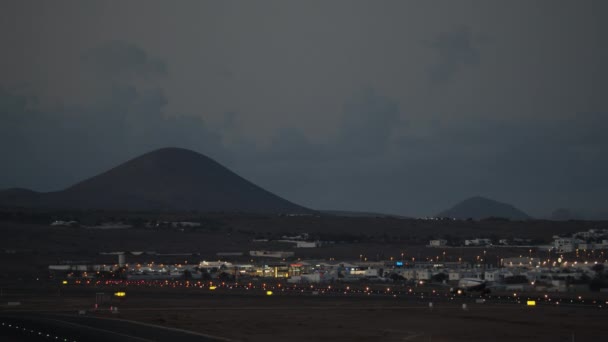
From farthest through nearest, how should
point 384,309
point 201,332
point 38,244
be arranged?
point 38,244 → point 384,309 → point 201,332

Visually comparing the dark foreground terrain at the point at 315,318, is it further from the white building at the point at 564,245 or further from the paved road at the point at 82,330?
the white building at the point at 564,245

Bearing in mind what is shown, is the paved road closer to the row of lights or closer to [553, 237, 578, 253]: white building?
the row of lights

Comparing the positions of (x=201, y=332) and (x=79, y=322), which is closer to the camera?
(x=201, y=332)

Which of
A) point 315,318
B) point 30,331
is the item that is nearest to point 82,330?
point 30,331

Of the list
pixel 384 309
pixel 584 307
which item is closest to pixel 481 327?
pixel 384 309

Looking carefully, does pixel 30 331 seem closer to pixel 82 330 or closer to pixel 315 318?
pixel 82 330

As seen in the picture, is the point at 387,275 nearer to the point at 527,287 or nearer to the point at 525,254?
the point at 527,287

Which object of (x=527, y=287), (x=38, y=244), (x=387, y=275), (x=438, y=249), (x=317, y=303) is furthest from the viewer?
(x=438, y=249)

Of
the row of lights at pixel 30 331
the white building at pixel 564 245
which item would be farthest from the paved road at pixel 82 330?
the white building at pixel 564 245
